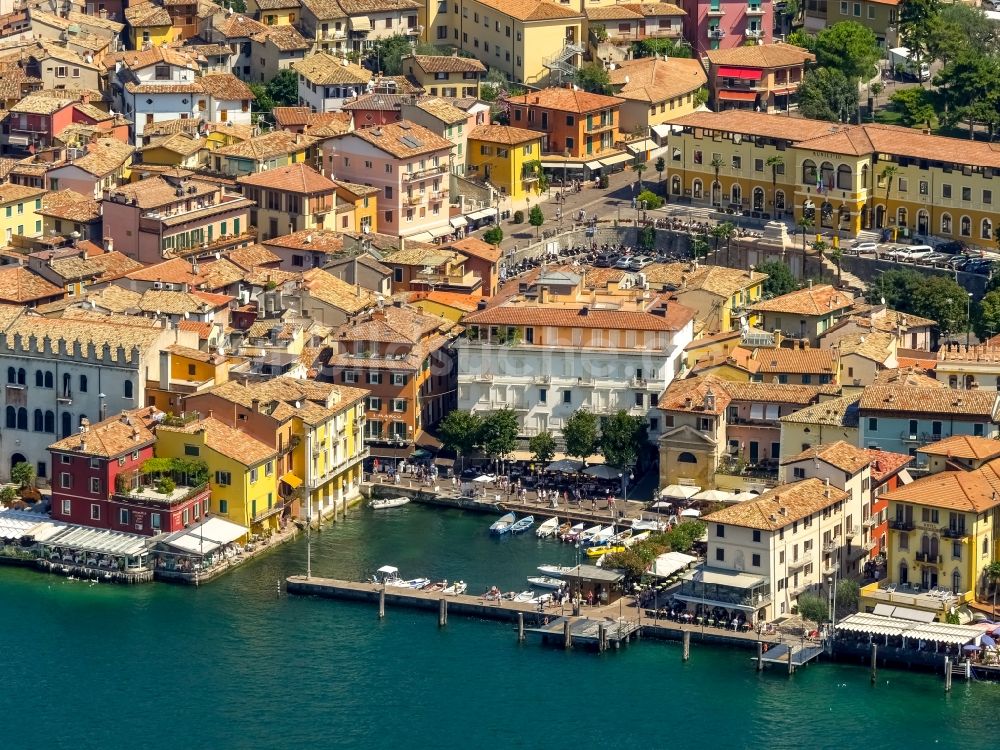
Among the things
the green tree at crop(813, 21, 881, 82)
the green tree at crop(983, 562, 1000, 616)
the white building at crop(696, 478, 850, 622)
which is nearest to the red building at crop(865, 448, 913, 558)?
the white building at crop(696, 478, 850, 622)

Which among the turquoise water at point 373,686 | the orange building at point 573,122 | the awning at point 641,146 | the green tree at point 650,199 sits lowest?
the turquoise water at point 373,686

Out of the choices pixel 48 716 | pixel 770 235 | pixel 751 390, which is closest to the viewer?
pixel 48 716

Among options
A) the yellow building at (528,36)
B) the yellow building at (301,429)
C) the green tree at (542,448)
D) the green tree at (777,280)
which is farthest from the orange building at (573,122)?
the yellow building at (301,429)

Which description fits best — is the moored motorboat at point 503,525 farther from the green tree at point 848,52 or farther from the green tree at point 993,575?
the green tree at point 848,52

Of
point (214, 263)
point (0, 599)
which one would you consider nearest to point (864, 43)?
point (214, 263)

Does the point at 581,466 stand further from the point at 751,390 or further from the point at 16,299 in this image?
the point at 16,299
